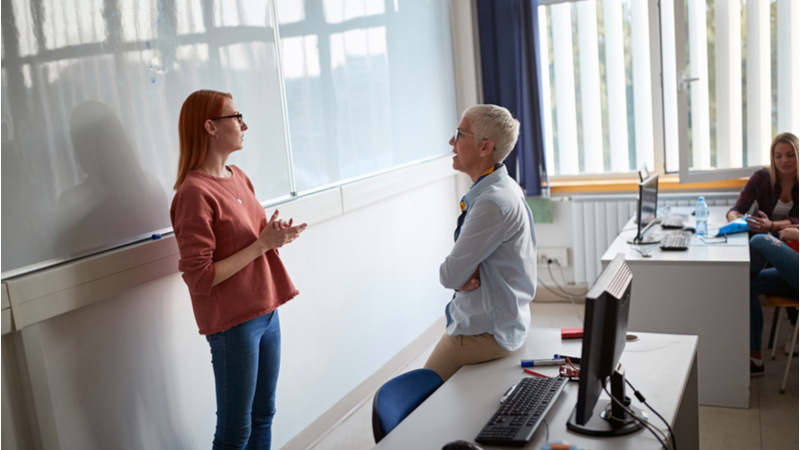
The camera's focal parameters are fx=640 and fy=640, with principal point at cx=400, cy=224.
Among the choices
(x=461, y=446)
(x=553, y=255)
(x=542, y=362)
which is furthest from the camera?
(x=553, y=255)

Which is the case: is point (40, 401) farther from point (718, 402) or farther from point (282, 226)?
point (718, 402)

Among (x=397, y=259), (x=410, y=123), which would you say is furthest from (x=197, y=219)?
(x=410, y=123)

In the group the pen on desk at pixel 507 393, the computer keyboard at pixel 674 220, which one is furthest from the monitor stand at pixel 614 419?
the computer keyboard at pixel 674 220

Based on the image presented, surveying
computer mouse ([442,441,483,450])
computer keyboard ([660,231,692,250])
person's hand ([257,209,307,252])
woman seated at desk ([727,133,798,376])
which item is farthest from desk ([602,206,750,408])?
computer mouse ([442,441,483,450])

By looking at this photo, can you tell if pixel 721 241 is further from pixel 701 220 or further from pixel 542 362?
pixel 542 362

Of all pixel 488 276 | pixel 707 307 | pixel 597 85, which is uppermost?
pixel 597 85

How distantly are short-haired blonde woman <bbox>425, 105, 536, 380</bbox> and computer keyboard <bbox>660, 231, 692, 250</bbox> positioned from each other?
1.48 meters

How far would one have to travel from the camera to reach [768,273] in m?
3.44

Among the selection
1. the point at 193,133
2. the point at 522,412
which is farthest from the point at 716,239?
the point at 193,133

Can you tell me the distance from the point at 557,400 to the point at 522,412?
146mm

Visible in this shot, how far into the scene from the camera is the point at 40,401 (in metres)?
1.80

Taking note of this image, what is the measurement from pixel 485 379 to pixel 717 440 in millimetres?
1544

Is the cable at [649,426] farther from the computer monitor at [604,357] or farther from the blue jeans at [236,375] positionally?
the blue jeans at [236,375]

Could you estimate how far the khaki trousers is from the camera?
2062 mm
